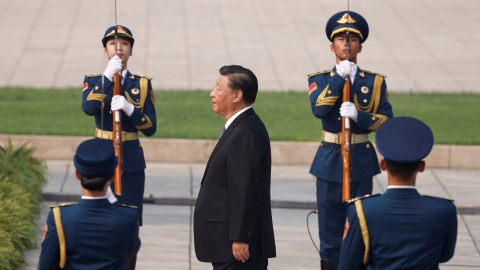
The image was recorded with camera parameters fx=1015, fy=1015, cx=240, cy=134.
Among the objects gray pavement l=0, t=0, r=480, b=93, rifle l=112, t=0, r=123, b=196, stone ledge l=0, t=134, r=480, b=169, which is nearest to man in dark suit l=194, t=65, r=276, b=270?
rifle l=112, t=0, r=123, b=196

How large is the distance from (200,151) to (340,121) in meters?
5.02

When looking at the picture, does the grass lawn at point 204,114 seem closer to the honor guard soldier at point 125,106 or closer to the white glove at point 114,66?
the honor guard soldier at point 125,106

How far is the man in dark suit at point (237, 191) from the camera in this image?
5.96m

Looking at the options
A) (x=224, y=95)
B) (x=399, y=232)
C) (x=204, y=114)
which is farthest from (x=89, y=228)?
(x=204, y=114)

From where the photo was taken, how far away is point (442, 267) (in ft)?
28.0

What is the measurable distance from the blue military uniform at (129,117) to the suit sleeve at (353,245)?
120 inches

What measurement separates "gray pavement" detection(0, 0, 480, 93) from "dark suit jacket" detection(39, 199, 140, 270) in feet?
37.7

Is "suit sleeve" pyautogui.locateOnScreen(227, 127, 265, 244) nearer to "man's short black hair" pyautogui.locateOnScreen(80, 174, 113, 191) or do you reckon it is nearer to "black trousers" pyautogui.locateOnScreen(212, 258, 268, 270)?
"black trousers" pyautogui.locateOnScreen(212, 258, 268, 270)

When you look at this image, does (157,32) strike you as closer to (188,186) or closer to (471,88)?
(471,88)

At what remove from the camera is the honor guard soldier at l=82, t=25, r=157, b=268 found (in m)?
7.50

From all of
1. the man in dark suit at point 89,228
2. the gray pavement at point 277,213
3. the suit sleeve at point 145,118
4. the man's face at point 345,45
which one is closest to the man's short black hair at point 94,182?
the man in dark suit at point 89,228

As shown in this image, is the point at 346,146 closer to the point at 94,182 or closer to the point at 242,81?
the point at 242,81

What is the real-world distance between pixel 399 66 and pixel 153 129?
1099 cm

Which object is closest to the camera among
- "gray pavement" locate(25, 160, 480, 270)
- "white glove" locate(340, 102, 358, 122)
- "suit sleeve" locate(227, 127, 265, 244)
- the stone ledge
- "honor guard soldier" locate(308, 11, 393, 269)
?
"suit sleeve" locate(227, 127, 265, 244)
